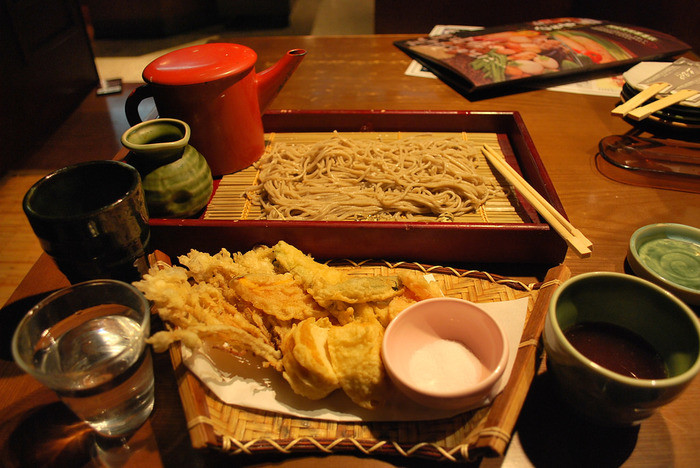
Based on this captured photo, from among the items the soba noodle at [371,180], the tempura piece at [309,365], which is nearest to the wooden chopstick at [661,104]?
the soba noodle at [371,180]


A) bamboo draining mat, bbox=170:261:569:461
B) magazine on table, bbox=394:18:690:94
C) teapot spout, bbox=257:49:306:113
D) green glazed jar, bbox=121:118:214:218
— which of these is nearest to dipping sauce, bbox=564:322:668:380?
bamboo draining mat, bbox=170:261:569:461

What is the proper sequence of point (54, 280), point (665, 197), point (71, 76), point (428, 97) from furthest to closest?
1. point (71, 76)
2. point (428, 97)
3. point (665, 197)
4. point (54, 280)

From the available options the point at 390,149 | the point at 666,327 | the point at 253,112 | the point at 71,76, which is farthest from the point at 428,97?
the point at 71,76

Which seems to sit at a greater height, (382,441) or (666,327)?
(666,327)

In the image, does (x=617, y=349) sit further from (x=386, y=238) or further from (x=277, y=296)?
(x=277, y=296)

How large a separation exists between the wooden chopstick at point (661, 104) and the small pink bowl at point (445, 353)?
1634 mm

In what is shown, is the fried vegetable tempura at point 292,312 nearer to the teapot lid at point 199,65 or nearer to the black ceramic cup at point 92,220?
→ the black ceramic cup at point 92,220

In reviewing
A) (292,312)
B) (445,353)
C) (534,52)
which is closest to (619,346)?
(445,353)

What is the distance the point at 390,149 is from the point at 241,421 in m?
1.43

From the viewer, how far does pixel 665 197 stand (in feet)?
6.04

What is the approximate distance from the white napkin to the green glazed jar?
68 cm

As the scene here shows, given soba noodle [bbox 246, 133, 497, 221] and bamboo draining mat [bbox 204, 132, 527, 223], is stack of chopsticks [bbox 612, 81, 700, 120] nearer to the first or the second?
bamboo draining mat [bbox 204, 132, 527, 223]

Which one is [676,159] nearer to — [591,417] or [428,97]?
[428,97]

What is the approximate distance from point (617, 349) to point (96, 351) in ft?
4.24
